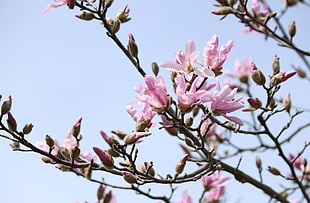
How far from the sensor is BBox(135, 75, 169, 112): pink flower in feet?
3.54

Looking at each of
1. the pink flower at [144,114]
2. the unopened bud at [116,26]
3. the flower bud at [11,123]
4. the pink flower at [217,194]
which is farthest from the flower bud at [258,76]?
the pink flower at [217,194]

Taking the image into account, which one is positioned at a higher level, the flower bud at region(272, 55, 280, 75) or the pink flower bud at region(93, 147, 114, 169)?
the flower bud at region(272, 55, 280, 75)

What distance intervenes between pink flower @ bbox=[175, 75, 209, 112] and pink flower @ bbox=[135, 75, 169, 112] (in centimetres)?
4

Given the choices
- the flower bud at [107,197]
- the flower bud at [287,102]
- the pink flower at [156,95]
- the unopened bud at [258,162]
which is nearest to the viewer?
the pink flower at [156,95]

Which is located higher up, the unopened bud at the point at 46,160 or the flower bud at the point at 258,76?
the unopened bud at the point at 46,160

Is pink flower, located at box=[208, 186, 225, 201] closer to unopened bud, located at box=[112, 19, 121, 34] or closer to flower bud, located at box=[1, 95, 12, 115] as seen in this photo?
unopened bud, located at box=[112, 19, 121, 34]

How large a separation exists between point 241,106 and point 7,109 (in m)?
0.77

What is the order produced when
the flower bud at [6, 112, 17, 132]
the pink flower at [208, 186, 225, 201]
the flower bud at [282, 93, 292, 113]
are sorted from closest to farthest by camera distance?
the flower bud at [6, 112, 17, 132], the flower bud at [282, 93, 292, 113], the pink flower at [208, 186, 225, 201]

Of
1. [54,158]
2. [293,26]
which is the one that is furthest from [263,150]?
[54,158]

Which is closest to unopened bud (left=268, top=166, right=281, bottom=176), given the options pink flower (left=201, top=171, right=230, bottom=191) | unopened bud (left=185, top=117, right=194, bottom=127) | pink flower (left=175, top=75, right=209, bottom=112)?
pink flower (left=201, top=171, right=230, bottom=191)

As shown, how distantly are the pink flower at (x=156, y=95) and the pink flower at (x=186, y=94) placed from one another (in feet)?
0.13

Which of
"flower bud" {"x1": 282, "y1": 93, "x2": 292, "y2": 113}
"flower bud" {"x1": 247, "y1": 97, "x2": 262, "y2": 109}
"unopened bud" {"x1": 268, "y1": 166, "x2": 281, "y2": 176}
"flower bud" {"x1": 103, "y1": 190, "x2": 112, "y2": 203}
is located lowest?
"unopened bud" {"x1": 268, "y1": 166, "x2": 281, "y2": 176}

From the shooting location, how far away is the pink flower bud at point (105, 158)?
1.18 metres

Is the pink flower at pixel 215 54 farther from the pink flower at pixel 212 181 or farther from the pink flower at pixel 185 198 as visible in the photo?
the pink flower at pixel 185 198
